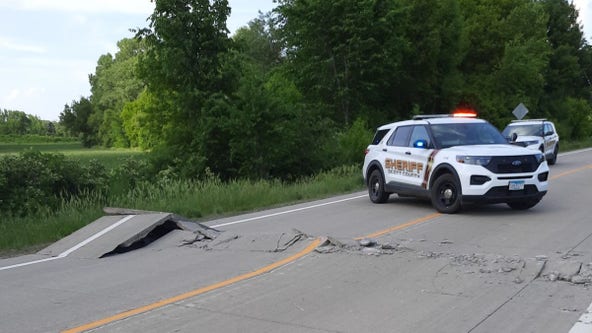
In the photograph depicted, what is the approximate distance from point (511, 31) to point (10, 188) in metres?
41.2

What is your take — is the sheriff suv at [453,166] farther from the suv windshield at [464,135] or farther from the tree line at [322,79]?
the tree line at [322,79]

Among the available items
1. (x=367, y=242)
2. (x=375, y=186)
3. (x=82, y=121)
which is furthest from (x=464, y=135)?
(x=82, y=121)

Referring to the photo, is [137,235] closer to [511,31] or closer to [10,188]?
[10,188]

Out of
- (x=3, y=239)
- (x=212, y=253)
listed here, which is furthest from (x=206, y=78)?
(x=212, y=253)

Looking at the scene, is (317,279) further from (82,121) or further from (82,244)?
(82,121)

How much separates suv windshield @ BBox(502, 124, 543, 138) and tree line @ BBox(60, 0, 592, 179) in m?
5.46

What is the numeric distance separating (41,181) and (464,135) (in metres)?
11.1

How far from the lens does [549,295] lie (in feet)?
20.7

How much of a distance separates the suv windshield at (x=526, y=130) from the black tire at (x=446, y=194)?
52.2ft

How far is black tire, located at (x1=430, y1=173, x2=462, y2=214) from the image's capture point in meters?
12.2

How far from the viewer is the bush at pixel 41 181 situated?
633 inches

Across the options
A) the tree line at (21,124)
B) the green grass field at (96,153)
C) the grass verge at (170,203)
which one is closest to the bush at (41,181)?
the grass verge at (170,203)

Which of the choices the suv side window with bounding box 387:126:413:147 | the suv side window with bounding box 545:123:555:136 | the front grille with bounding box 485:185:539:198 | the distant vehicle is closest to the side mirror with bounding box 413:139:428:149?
the suv side window with bounding box 387:126:413:147

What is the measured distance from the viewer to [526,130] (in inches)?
1100
